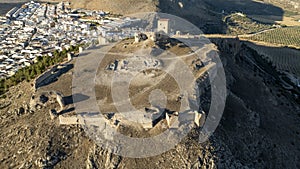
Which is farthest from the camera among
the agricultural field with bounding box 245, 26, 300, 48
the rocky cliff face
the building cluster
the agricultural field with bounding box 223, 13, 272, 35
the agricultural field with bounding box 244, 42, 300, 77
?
the agricultural field with bounding box 223, 13, 272, 35

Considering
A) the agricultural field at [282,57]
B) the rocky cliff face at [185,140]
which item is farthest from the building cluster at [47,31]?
the agricultural field at [282,57]

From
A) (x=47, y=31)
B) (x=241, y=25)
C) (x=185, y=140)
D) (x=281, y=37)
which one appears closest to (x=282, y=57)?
(x=281, y=37)

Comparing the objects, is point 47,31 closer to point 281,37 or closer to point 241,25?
point 281,37

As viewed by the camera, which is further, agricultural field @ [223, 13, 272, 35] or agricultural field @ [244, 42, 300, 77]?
agricultural field @ [223, 13, 272, 35]

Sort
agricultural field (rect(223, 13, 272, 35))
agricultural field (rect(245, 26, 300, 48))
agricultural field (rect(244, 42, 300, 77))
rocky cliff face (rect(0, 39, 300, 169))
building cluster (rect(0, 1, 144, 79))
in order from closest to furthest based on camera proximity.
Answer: rocky cliff face (rect(0, 39, 300, 169)), building cluster (rect(0, 1, 144, 79)), agricultural field (rect(244, 42, 300, 77)), agricultural field (rect(245, 26, 300, 48)), agricultural field (rect(223, 13, 272, 35))

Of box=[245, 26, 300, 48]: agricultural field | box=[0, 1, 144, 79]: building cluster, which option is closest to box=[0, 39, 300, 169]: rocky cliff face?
box=[0, 1, 144, 79]: building cluster

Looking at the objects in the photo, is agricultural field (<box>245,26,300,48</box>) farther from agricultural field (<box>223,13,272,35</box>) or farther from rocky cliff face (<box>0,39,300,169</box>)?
rocky cliff face (<box>0,39,300,169</box>)

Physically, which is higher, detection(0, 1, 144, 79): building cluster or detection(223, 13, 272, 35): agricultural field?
detection(0, 1, 144, 79): building cluster
